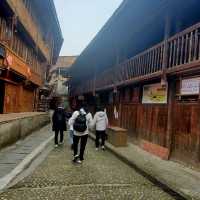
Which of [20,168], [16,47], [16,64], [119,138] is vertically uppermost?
[16,47]

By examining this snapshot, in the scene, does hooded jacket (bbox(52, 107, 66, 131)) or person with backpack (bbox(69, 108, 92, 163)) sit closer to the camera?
person with backpack (bbox(69, 108, 92, 163))

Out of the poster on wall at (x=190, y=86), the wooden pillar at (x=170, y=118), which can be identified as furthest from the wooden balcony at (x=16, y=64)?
the poster on wall at (x=190, y=86)

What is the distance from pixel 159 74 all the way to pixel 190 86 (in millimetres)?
1362

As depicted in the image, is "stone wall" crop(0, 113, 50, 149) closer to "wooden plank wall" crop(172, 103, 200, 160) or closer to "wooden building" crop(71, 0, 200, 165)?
"wooden building" crop(71, 0, 200, 165)

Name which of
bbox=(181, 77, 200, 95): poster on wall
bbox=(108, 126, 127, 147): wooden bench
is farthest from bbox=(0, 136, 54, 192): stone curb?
bbox=(181, 77, 200, 95): poster on wall

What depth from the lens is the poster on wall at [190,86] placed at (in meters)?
9.29

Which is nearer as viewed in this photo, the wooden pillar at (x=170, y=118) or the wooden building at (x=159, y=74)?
the wooden building at (x=159, y=74)

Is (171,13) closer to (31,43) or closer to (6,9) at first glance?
(6,9)

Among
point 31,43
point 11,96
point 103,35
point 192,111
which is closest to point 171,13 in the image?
point 192,111

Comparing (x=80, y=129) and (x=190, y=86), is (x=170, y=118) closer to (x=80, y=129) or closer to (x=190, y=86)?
(x=190, y=86)

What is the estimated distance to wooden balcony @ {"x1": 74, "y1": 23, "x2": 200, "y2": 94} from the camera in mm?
8956

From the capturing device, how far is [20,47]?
2008 centimetres

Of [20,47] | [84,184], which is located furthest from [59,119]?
Result: [20,47]

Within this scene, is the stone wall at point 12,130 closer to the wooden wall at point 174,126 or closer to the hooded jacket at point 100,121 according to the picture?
the hooded jacket at point 100,121
